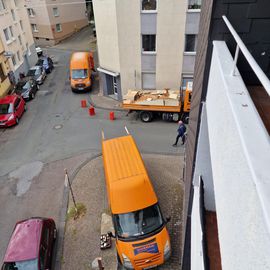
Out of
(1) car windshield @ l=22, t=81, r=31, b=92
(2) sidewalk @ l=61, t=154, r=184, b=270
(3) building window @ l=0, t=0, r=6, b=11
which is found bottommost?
(2) sidewalk @ l=61, t=154, r=184, b=270

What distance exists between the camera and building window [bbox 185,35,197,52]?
17.3 meters

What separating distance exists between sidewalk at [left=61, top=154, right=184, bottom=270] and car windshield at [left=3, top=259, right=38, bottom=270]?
1.25 metres

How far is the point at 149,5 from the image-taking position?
16734 millimetres

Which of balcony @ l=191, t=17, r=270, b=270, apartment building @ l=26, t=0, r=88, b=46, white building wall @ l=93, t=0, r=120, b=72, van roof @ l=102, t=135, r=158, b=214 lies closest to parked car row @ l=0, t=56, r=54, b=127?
white building wall @ l=93, t=0, r=120, b=72

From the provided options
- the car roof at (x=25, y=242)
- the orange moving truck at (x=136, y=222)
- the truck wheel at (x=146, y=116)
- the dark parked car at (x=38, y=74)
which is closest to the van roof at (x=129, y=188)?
the orange moving truck at (x=136, y=222)

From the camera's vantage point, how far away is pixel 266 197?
1454mm

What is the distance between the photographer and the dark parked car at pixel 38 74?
Answer: 81.1 feet

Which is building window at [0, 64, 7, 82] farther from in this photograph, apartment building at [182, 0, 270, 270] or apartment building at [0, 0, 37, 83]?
apartment building at [182, 0, 270, 270]

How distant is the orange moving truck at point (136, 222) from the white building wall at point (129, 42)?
432 inches

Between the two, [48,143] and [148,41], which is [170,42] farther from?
[48,143]

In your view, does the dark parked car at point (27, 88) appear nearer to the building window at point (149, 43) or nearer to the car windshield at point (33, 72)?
the car windshield at point (33, 72)

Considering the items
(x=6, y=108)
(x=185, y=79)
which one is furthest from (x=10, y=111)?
(x=185, y=79)

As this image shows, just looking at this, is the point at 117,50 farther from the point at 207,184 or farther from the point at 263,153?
the point at 263,153

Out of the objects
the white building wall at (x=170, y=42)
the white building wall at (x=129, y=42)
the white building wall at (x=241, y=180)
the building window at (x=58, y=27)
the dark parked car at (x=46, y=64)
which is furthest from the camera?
the building window at (x=58, y=27)
